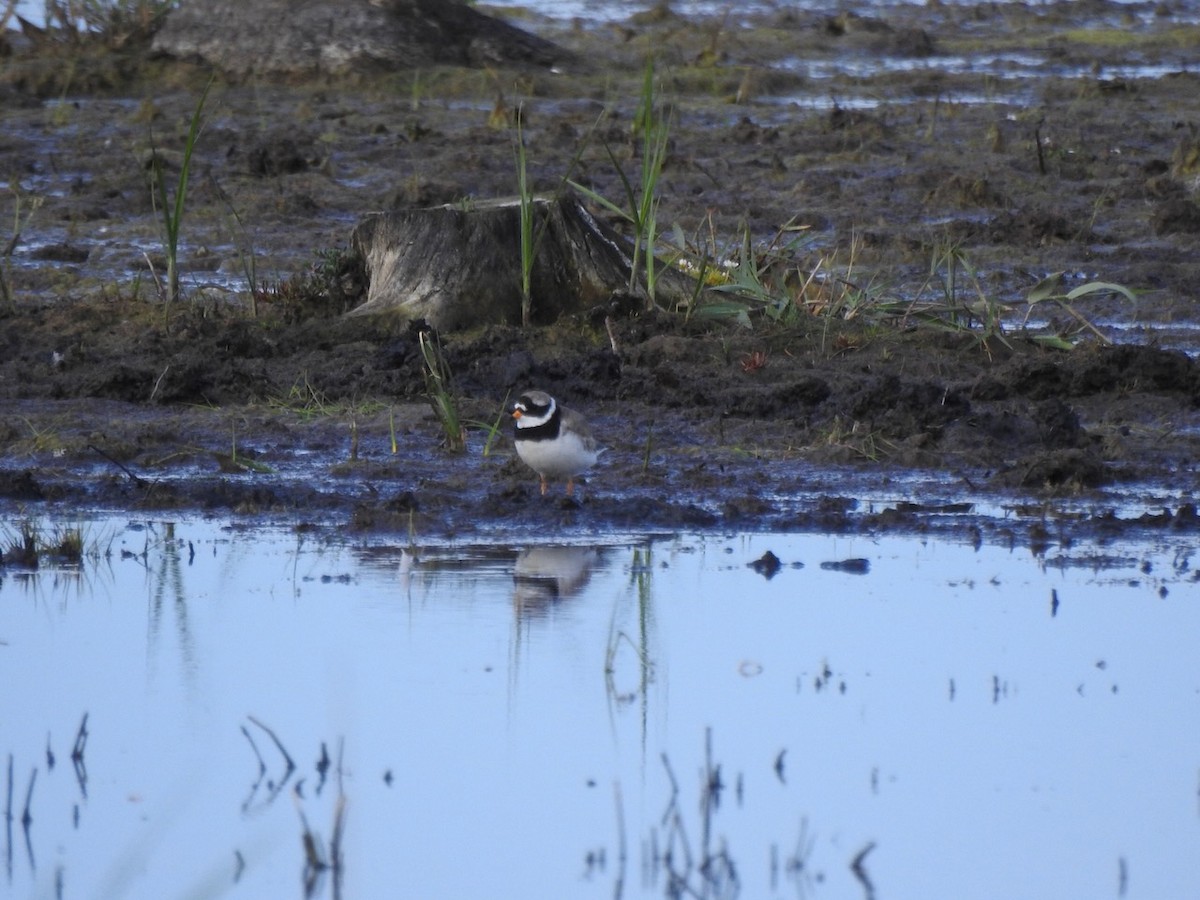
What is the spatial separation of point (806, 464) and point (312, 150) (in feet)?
25.9

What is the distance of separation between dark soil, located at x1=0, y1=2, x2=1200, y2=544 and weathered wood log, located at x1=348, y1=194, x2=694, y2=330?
173 mm

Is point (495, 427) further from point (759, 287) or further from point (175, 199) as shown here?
A: point (175, 199)

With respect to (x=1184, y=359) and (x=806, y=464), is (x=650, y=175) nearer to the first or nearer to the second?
(x=806, y=464)

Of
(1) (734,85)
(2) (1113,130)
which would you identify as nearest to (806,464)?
(2) (1113,130)

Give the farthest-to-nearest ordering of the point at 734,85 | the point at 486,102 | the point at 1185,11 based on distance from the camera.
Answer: the point at 1185,11 → the point at 734,85 → the point at 486,102

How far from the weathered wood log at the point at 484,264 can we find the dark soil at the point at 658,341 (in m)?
0.17

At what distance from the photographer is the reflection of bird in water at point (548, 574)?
217 inches

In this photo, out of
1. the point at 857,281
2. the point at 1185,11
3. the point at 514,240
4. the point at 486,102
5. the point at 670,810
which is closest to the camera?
the point at 670,810

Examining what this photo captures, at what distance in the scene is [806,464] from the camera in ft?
23.9

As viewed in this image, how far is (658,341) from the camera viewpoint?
8.64 metres

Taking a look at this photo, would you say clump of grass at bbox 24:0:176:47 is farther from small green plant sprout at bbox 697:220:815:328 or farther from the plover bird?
the plover bird

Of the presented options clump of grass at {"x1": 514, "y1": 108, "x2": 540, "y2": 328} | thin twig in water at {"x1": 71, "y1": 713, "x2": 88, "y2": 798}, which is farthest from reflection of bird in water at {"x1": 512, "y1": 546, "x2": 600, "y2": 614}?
clump of grass at {"x1": 514, "y1": 108, "x2": 540, "y2": 328}

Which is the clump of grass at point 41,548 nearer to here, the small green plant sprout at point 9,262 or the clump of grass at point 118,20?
the small green plant sprout at point 9,262

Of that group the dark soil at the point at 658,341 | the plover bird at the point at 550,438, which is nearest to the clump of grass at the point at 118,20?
the dark soil at the point at 658,341
